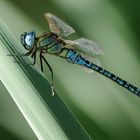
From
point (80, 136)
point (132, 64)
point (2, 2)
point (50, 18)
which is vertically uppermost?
point (2, 2)

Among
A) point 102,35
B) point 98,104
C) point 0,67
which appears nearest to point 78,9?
point 102,35

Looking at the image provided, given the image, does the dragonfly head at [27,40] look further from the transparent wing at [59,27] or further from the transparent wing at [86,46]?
the transparent wing at [86,46]

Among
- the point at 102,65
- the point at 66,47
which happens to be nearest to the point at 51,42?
the point at 66,47

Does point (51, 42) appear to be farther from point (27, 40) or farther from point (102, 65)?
point (102, 65)

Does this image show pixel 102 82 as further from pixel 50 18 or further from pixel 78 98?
pixel 50 18

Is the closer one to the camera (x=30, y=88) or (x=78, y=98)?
(x=30, y=88)

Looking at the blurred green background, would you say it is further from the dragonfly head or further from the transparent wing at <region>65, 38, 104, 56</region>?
the dragonfly head
